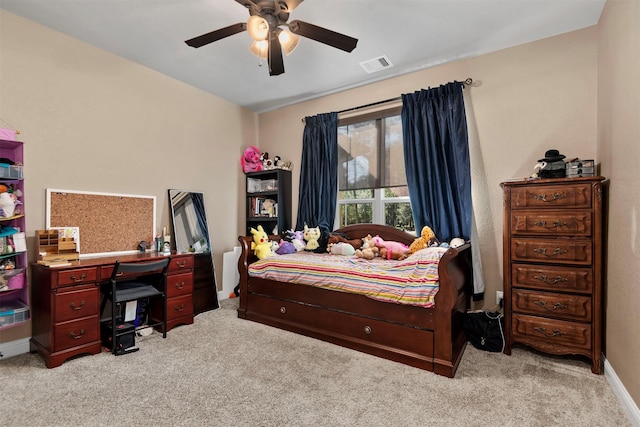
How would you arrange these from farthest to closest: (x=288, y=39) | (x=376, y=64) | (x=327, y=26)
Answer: (x=376, y=64)
(x=327, y=26)
(x=288, y=39)

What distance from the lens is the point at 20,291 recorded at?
2.37 m

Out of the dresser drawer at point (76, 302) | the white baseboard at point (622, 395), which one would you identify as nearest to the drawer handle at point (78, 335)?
the dresser drawer at point (76, 302)

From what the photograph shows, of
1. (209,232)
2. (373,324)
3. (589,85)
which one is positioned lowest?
(373,324)

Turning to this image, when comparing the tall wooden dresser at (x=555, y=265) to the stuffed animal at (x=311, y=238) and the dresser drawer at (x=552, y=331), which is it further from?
the stuffed animal at (x=311, y=238)

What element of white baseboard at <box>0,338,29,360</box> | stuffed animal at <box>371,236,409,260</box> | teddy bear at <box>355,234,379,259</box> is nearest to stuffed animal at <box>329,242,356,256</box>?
teddy bear at <box>355,234,379,259</box>

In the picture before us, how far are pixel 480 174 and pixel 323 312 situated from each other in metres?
1.90

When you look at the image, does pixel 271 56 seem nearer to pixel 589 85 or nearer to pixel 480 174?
pixel 480 174

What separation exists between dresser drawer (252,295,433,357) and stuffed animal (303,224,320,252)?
77 cm

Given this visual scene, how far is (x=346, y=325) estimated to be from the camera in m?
2.54

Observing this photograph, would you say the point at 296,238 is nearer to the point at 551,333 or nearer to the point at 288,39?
the point at 288,39

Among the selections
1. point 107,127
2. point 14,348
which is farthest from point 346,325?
point 107,127

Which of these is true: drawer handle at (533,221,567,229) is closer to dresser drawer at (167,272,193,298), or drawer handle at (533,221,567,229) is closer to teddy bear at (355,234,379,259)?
teddy bear at (355,234,379,259)

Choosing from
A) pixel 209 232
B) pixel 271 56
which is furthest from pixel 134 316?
pixel 271 56

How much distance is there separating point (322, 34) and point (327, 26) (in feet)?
2.03
